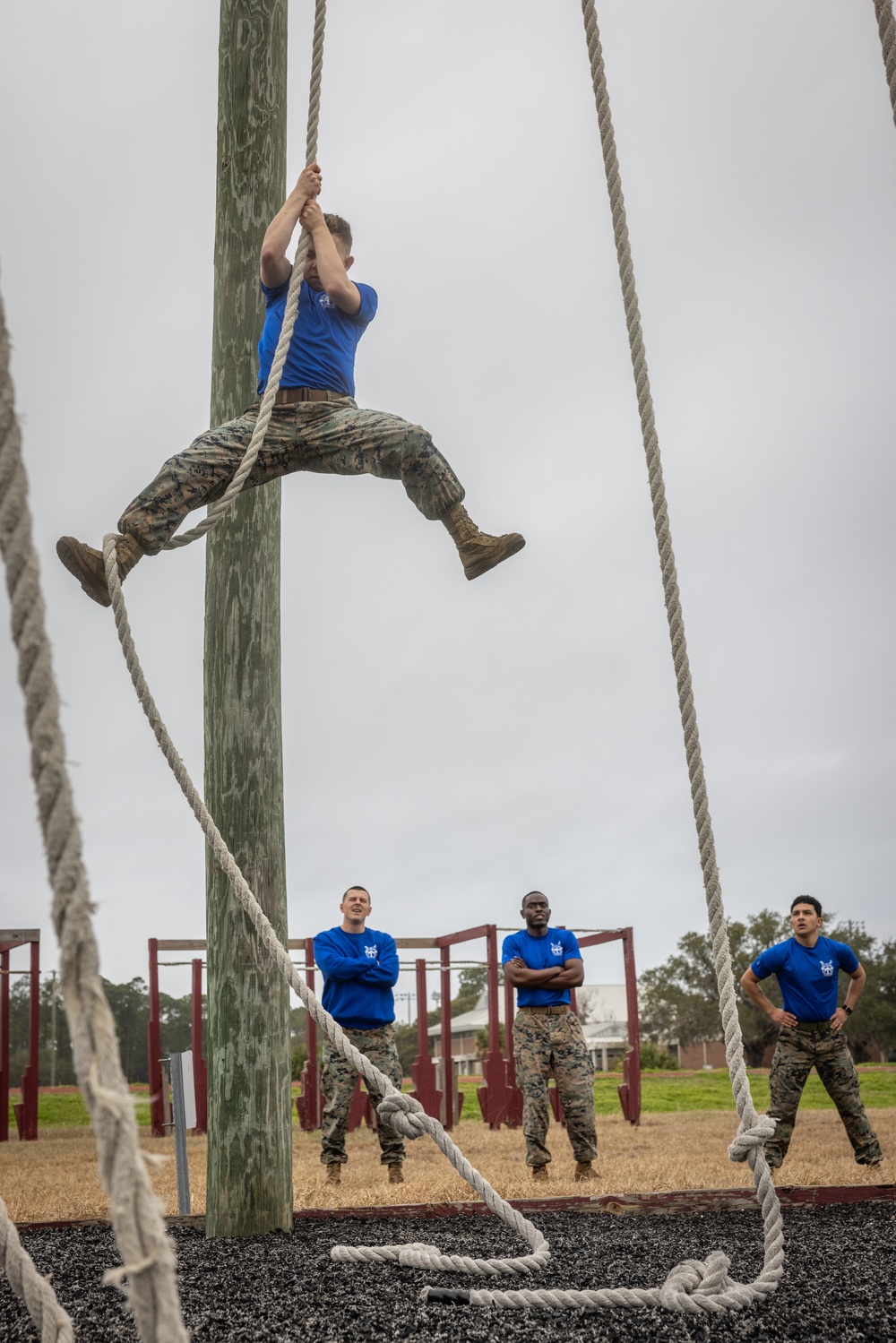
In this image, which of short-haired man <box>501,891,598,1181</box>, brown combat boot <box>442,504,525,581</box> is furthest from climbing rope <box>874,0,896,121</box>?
short-haired man <box>501,891,598,1181</box>

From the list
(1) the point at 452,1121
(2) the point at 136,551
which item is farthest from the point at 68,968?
(1) the point at 452,1121

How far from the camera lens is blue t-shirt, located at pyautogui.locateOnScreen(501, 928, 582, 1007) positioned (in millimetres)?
6520

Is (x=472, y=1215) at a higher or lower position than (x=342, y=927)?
lower

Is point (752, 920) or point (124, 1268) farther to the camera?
point (752, 920)

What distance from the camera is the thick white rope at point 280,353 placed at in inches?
123

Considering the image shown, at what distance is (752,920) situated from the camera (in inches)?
1049

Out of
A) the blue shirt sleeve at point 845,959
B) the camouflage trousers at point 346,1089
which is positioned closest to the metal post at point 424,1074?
the camouflage trousers at point 346,1089

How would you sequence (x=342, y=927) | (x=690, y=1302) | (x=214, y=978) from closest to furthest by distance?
(x=690, y=1302), (x=214, y=978), (x=342, y=927)

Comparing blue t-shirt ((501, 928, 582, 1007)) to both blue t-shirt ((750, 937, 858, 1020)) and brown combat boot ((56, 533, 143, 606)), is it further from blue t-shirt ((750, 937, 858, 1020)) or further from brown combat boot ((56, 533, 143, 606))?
brown combat boot ((56, 533, 143, 606))

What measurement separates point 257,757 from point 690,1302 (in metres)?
2.29

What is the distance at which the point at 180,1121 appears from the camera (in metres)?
4.30

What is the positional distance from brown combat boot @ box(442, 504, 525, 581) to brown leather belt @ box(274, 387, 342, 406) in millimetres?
537

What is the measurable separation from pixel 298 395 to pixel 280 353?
1.12 feet

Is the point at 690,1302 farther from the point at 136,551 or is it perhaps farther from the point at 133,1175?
the point at 136,551
